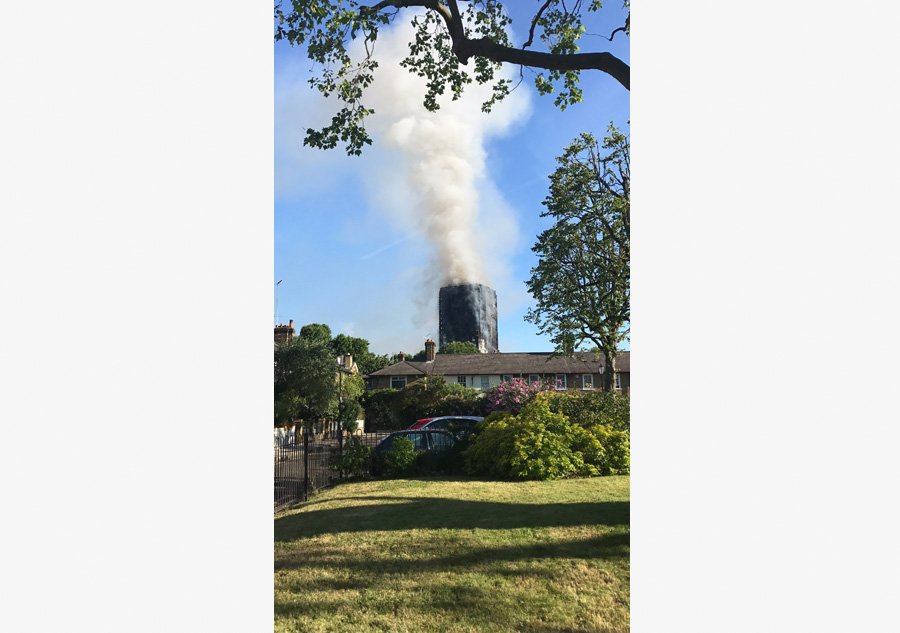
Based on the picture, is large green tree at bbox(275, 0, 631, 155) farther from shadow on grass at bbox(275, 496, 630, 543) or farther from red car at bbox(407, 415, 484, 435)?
red car at bbox(407, 415, 484, 435)

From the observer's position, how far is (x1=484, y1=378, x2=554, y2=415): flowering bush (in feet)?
25.9

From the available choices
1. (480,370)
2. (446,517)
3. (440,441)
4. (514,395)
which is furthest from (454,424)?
(480,370)

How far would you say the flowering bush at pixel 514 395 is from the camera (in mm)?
7891

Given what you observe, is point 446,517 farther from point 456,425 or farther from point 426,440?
point 456,425

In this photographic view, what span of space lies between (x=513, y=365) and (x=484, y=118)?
56.7ft

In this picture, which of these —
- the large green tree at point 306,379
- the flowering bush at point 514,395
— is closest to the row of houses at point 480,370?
the large green tree at point 306,379

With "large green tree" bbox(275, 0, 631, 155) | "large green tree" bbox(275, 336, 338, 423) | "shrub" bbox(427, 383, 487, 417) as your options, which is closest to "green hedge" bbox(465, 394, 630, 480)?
"shrub" bbox(427, 383, 487, 417)

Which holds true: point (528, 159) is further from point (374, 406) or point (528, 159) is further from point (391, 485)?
point (374, 406)

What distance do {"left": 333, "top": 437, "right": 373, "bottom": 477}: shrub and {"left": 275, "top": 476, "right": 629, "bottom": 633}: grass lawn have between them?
5.15ft

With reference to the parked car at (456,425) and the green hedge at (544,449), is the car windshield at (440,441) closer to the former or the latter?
the parked car at (456,425)

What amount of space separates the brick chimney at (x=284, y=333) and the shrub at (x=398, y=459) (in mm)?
6365

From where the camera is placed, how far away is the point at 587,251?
875cm
